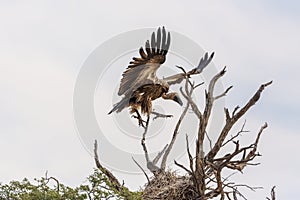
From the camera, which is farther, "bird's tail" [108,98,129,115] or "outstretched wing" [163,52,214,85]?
"outstretched wing" [163,52,214,85]

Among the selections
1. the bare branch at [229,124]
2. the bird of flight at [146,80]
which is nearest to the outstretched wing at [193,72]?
the bird of flight at [146,80]

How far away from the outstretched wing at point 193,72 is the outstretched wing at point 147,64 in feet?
1.45

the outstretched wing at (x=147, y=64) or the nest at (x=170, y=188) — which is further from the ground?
the outstretched wing at (x=147, y=64)

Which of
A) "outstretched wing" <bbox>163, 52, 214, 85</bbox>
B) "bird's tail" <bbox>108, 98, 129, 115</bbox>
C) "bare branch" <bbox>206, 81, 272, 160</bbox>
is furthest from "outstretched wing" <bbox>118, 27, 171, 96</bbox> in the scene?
"bare branch" <bbox>206, 81, 272, 160</bbox>

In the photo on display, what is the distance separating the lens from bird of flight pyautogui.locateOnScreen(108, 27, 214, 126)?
32.4ft

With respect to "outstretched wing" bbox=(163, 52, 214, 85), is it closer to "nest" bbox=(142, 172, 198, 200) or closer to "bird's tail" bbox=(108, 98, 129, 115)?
"bird's tail" bbox=(108, 98, 129, 115)

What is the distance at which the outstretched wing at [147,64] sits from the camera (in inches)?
389

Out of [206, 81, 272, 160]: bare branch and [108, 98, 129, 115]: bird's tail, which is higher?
[108, 98, 129, 115]: bird's tail

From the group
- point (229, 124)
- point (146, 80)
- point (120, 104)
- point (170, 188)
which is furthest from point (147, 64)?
point (170, 188)

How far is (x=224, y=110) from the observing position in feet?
31.9

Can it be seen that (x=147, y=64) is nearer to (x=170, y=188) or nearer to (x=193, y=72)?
(x=193, y=72)

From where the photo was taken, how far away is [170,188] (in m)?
9.65

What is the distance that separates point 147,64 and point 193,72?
3.32 ft

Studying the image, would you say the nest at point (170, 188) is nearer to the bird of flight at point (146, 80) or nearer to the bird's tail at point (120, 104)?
the bird of flight at point (146, 80)
